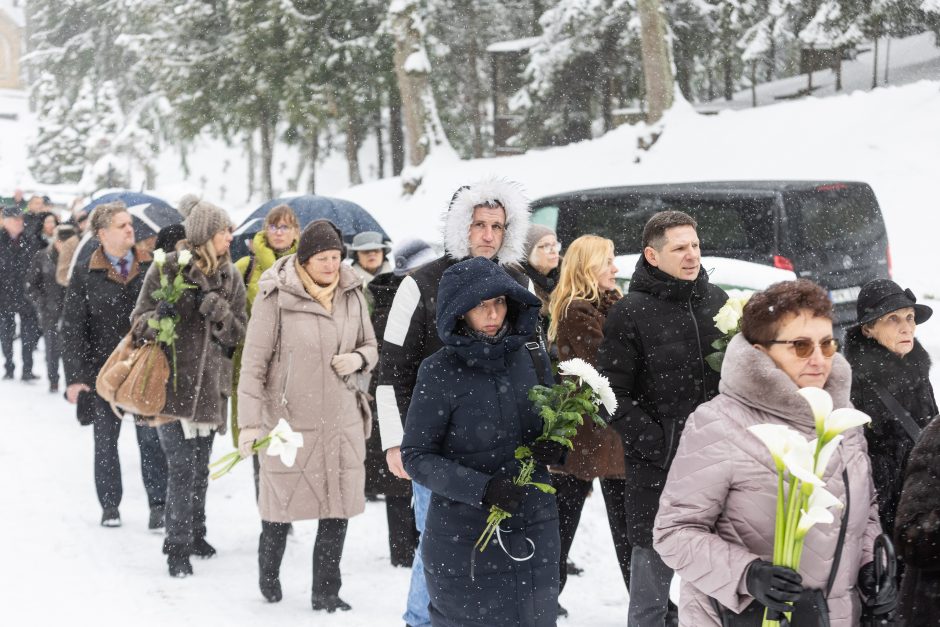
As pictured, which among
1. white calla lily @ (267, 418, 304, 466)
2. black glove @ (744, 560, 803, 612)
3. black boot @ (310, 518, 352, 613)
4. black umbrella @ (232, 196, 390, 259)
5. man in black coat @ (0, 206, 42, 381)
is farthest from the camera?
man in black coat @ (0, 206, 42, 381)

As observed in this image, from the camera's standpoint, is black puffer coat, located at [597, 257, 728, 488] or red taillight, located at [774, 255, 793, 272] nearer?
black puffer coat, located at [597, 257, 728, 488]

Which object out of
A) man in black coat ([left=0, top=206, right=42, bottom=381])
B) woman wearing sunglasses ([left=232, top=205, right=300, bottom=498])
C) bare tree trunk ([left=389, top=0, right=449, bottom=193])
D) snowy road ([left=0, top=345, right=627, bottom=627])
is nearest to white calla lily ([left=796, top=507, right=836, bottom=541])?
snowy road ([left=0, top=345, right=627, bottom=627])

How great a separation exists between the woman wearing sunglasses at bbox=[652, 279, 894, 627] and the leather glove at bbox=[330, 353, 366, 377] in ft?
10.7

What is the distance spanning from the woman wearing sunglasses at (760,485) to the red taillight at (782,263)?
720cm

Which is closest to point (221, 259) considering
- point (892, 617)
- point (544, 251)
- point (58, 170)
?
point (544, 251)

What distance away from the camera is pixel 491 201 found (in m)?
5.07

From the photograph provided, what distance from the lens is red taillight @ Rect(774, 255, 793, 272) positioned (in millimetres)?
10266

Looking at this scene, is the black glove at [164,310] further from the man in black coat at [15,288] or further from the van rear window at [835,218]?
the man in black coat at [15,288]

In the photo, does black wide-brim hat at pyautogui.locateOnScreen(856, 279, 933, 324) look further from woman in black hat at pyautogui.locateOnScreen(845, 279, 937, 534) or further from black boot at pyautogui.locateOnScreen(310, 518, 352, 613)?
black boot at pyautogui.locateOnScreen(310, 518, 352, 613)

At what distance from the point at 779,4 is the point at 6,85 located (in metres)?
85.2

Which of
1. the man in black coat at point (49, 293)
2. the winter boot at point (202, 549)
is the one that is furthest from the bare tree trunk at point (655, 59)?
the winter boot at point (202, 549)

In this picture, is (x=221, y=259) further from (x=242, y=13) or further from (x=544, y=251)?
(x=242, y=13)

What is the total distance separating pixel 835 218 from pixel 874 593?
8.24 m

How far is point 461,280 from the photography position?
4090 mm
